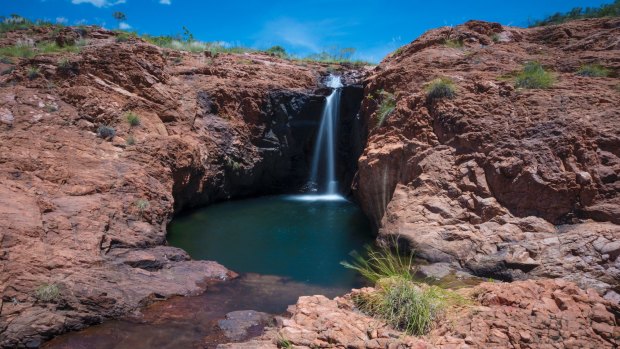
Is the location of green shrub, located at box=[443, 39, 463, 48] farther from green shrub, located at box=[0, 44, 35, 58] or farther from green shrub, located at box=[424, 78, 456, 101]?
green shrub, located at box=[0, 44, 35, 58]

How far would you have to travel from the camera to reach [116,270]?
270 inches

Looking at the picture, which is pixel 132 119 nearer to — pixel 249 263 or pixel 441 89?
pixel 249 263

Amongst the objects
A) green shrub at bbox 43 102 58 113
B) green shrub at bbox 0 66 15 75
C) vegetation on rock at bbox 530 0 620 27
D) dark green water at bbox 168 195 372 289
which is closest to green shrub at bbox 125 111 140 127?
green shrub at bbox 43 102 58 113

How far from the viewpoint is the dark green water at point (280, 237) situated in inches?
349

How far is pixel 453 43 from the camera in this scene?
43.9ft

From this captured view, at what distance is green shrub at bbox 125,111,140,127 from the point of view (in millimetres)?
11898

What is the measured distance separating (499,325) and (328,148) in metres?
15.2

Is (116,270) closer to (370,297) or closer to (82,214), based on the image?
(82,214)

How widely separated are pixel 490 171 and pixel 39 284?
8439mm

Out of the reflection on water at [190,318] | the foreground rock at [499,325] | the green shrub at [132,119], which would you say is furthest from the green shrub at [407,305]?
the green shrub at [132,119]

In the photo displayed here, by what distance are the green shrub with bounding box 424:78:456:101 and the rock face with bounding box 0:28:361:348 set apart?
681 centimetres

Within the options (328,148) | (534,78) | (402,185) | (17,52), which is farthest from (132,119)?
(534,78)

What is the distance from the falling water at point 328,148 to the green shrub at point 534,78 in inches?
371

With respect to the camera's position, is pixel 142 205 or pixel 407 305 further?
pixel 142 205
